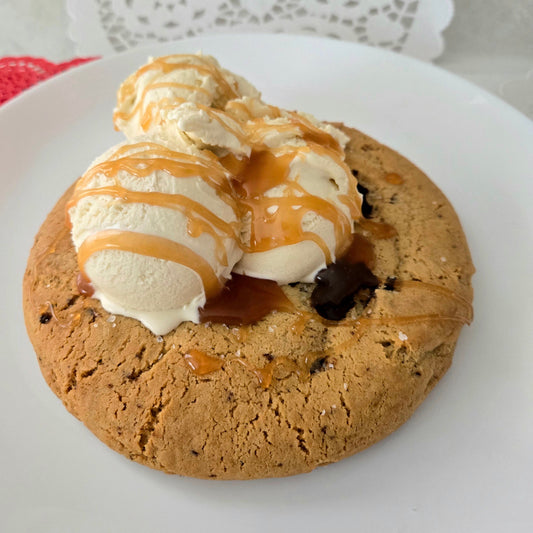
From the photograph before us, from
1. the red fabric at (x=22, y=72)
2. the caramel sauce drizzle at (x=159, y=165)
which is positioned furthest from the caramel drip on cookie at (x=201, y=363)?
the red fabric at (x=22, y=72)

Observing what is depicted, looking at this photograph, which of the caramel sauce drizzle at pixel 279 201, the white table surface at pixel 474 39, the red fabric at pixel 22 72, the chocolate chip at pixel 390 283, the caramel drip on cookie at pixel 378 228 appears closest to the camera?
the caramel sauce drizzle at pixel 279 201

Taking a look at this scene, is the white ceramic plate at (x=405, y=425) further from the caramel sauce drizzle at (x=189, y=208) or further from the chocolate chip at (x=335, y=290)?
the caramel sauce drizzle at (x=189, y=208)

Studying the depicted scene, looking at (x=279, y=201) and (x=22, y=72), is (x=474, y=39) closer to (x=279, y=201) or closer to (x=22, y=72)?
(x=279, y=201)

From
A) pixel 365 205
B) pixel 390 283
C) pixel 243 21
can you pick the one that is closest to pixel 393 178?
pixel 365 205

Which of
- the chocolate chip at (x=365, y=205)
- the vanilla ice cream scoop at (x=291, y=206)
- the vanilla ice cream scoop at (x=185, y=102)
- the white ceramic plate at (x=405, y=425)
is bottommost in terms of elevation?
the white ceramic plate at (x=405, y=425)

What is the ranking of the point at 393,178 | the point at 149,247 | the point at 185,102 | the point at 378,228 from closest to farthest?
the point at 149,247 < the point at 185,102 < the point at 378,228 < the point at 393,178

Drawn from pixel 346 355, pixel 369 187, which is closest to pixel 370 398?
pixel 346 355

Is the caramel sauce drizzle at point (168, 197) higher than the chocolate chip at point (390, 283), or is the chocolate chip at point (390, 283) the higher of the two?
the caramel sauce drizzle at point (168, 197)
